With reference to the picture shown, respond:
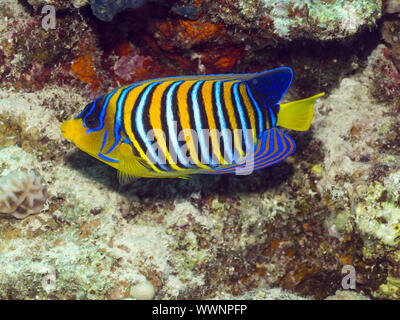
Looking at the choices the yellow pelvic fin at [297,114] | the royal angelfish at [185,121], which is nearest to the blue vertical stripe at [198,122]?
the royal angelfish at [185,121]

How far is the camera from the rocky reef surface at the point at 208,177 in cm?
297

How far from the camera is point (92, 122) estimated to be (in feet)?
7.44

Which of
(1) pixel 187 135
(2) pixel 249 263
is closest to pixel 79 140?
(1) pixel 187 135

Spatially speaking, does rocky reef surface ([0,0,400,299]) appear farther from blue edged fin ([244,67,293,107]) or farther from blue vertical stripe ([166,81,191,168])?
blue vertical stripe ([166,81,191,168])

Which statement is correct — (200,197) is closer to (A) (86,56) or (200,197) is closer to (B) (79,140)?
(B) (79,140)

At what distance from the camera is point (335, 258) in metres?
3.30

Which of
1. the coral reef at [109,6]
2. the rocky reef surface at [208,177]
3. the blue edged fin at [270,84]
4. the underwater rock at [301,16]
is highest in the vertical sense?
the coral reef at [109,6]

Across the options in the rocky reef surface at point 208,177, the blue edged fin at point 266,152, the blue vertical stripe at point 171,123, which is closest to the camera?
the blue vertical stripe at point 171,123

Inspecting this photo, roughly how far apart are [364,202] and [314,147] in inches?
29.8

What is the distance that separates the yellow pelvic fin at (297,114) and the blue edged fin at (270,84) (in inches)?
3.7

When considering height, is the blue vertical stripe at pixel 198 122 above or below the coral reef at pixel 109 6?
below

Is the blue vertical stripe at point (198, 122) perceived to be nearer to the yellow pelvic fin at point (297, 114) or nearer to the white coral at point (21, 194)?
the yellow pelvic fin at point (297, 114)

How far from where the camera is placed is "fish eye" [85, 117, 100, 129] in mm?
2262
